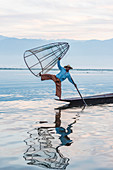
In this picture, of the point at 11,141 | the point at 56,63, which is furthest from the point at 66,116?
the point at 11,141

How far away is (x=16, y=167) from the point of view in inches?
303

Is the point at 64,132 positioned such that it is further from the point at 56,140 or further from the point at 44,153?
the point at 44,153

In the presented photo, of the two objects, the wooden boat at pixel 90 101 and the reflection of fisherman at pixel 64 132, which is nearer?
the reflection of fisherman at pixel 64 132

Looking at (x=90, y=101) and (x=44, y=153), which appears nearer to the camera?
(x=44, y=153)

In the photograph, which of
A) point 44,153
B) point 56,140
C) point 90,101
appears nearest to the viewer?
point 44,153

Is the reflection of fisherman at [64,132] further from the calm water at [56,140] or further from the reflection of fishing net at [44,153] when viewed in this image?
the reflection of fishing net at [44,153]

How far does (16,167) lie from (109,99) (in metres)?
13.4

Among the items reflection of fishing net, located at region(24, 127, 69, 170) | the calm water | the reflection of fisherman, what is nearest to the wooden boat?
the calm water

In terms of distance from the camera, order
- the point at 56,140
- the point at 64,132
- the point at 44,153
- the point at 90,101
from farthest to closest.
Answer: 1. the point at 90,101
2. the point at 64,132
3. the point at 56,140
4. the point at 44,153

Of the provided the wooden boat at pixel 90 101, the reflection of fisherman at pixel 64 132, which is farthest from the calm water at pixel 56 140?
the wooden boat at pixel 90 101

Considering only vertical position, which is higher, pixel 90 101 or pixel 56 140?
pixel 90 101

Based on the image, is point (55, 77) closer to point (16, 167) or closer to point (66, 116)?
point (66, 116)

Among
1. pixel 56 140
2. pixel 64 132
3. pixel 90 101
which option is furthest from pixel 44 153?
pixel 90 101

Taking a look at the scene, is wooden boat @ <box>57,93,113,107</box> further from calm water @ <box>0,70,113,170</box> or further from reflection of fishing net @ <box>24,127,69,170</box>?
reflection of fishing net @ <box>24,127,69,170</box>
